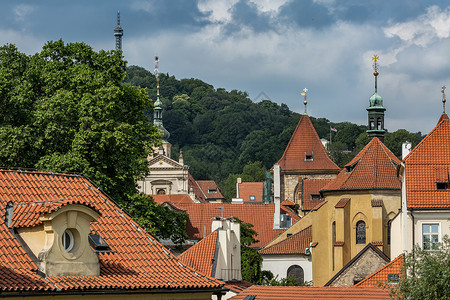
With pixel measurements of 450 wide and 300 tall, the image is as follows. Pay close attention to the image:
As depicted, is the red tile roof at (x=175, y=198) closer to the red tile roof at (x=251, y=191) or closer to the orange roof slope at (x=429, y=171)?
the red tile roof at (x=251, y=191)

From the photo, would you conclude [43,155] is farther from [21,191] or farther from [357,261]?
[357,261]

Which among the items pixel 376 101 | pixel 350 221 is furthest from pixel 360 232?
pixel 376 101

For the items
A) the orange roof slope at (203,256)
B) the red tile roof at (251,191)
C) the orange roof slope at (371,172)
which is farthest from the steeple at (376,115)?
the red tile roof at (251,191)

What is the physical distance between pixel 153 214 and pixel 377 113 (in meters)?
41.7

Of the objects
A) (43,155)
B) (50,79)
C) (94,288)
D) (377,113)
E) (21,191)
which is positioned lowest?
(94,288)

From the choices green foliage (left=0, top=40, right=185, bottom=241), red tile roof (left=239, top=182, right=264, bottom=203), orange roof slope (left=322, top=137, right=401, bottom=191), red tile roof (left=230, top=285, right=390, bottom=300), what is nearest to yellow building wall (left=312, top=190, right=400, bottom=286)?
orange roof slope (left=322, top=137, right=401, bottom=191)

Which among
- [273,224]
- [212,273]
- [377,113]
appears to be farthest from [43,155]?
[273,224]

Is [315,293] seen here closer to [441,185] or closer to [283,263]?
[441,185]

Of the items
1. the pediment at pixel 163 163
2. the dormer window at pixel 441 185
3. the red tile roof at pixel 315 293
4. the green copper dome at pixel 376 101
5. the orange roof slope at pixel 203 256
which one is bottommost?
the red tile roof at pixel 315 293

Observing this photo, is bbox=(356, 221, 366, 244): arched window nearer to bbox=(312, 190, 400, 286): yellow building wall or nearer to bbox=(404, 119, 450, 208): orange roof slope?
bbox=(312, 190, 400, 286): yellow building wall

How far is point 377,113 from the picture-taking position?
78.9 meters

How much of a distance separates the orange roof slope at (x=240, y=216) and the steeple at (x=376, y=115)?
561 inches

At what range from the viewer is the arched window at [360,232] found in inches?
2497

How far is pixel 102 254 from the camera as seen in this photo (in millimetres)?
19141
